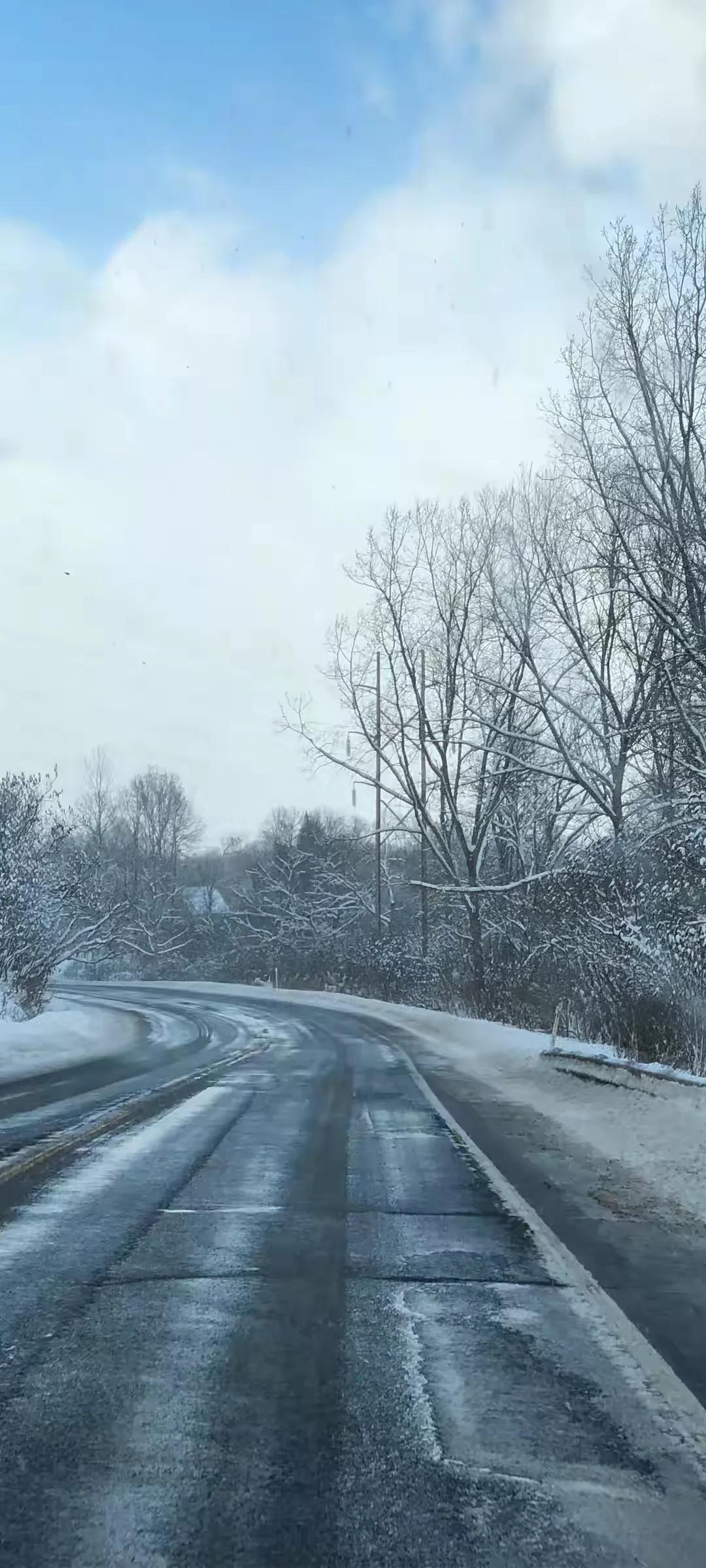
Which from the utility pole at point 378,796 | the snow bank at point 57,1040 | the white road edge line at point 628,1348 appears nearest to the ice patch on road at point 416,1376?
the white road edge line at point 628,1348

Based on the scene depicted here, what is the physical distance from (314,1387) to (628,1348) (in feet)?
4.67

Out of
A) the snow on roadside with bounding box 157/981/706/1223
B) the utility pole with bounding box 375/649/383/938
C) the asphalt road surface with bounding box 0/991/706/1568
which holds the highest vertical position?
the utility pole with bounding box 375/649/383/938

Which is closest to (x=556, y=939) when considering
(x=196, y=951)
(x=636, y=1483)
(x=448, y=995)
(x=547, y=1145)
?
(x=547, y=1145)

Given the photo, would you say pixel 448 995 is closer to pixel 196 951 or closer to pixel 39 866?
pixel 39 866

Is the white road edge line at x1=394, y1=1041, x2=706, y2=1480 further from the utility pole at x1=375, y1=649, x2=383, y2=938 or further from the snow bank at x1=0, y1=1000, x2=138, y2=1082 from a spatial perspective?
the utility pole at x1=375, y1=649, x2=383, y2=938

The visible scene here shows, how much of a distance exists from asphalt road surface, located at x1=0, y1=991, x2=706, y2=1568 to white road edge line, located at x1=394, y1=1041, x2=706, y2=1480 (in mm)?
19

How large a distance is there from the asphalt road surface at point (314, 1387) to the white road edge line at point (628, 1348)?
0.7 inches

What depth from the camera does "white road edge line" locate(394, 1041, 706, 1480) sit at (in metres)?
3.95

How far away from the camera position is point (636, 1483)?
11.5ft

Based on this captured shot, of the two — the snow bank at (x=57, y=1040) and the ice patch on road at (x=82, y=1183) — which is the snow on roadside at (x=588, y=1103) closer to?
the ice patch on road at (x=82, y=1183)

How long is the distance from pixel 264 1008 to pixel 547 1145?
30865 mm

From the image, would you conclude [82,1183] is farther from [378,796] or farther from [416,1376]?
[378,796]

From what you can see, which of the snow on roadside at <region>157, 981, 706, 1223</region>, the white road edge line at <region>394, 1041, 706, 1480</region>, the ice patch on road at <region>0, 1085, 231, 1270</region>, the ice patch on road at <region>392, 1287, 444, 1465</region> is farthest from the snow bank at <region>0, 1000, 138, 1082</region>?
the ice patch on road at <region>392, 1287, 444, 1465</region>

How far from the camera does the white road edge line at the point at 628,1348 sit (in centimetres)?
395
